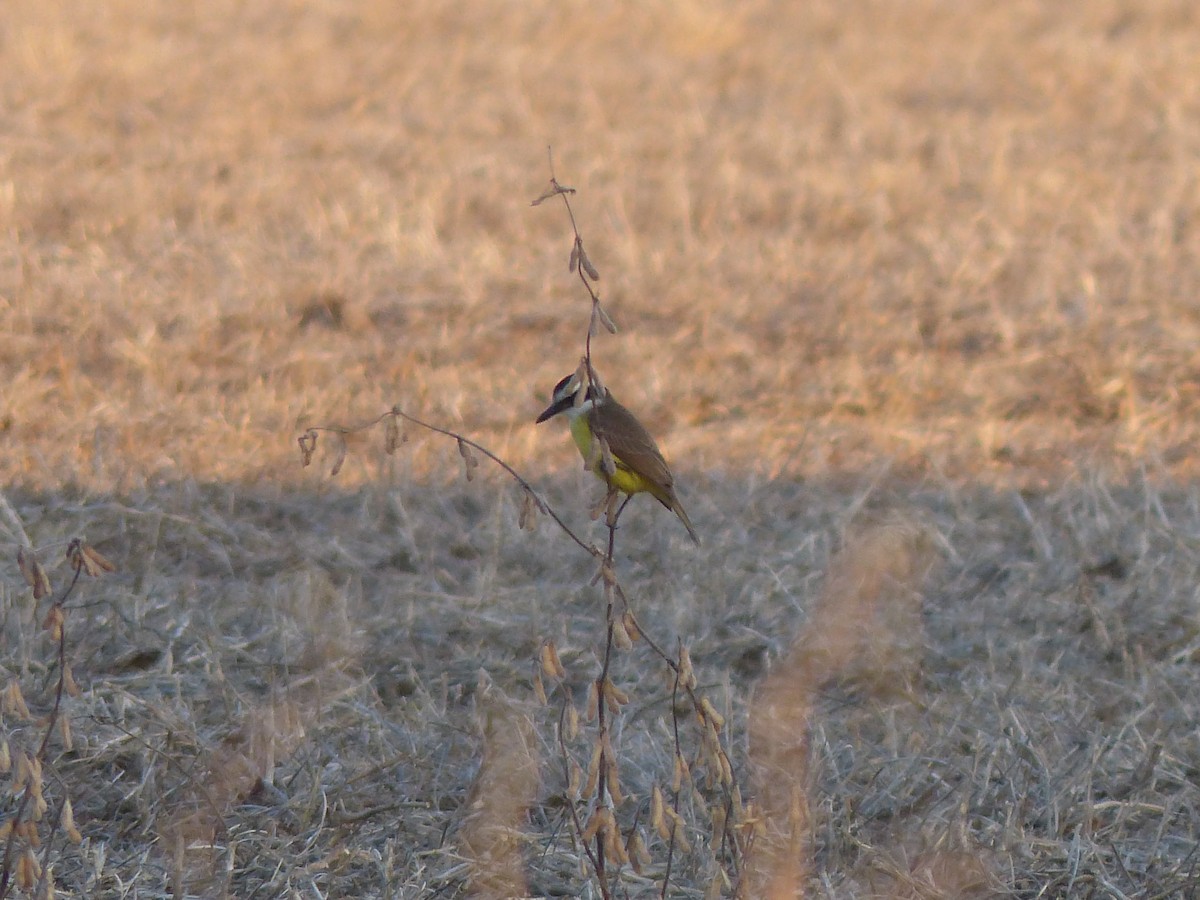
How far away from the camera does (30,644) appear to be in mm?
4574

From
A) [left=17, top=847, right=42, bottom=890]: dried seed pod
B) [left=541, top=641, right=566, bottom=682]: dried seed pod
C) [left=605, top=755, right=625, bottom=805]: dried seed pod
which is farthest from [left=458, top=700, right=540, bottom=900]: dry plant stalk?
[left=17, top=847, right=42, bottom=890]: dried seed pod

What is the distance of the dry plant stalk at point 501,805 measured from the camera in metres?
3.82

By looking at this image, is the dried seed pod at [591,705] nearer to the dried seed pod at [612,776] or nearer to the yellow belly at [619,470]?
the dried seed pod at [612,776]

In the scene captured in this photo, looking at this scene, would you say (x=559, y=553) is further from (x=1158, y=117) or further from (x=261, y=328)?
(x=1158, y=117)

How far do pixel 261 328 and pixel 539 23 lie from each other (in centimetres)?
659

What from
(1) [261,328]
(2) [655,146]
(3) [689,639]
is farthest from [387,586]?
(2) [655,146]

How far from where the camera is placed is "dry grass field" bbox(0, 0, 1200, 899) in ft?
13.3

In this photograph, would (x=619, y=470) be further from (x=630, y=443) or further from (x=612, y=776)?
(x=612, y=776)

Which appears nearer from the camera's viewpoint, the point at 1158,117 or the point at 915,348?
the point at 915,348

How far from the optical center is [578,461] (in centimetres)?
632

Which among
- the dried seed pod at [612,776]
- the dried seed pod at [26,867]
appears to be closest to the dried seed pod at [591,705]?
the dried seed pod at [612,776]

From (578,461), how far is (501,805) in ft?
7.89

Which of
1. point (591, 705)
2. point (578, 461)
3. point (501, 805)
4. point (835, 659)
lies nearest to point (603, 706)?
point (591, 705)

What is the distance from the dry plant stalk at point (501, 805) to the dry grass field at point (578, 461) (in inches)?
0.5
